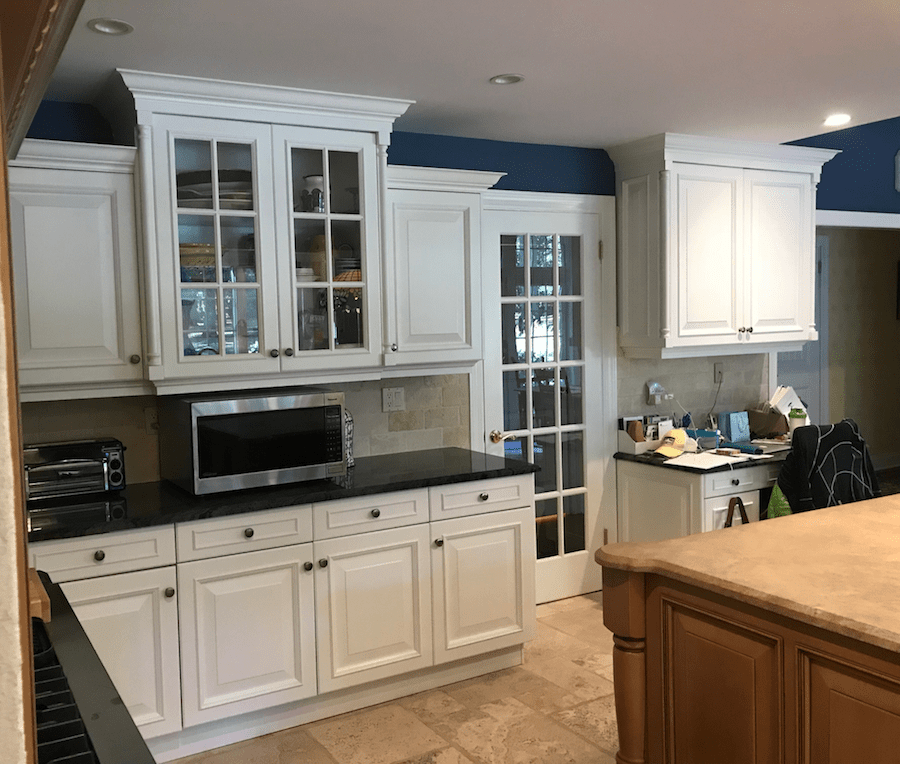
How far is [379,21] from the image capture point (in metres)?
2.55

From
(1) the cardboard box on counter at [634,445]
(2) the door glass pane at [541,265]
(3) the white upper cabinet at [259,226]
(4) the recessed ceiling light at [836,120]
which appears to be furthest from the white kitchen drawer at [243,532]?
(4) the recessed ceiling light at [836,120]

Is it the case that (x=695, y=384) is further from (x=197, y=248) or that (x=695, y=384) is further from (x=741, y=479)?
(x=197, y=248)

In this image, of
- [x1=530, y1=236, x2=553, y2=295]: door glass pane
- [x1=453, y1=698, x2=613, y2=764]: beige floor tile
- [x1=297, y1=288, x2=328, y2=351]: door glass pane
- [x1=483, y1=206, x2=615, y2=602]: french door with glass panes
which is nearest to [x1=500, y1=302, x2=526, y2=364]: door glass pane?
[x1=483, y1=206, x2=615, y2=602]: french door with glass panes

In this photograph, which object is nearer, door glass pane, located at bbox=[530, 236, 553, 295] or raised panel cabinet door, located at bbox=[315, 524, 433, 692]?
raised panel cabinet door, located at bbox=[315, 524, 433, 692]

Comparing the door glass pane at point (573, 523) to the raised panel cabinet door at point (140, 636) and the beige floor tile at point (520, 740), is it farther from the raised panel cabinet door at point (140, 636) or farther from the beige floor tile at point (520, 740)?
the raised panel cabinet door at point (140, 636)

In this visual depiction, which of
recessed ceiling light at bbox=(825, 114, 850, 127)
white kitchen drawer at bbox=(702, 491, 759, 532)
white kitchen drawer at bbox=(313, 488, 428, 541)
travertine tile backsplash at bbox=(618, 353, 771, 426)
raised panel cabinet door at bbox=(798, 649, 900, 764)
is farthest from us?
travertine tile backsplash at bbox=(618, 353, 771, 426)

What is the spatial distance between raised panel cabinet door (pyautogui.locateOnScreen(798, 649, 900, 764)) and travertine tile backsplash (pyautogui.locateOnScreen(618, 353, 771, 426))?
280 cm

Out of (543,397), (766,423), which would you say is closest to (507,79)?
(543,397)

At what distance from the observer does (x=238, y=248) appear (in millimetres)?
3168

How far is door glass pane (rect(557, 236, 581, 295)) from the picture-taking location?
4.50 meters

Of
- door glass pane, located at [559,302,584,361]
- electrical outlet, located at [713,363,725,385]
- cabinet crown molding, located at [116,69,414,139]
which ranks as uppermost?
cabinet crown molding, located at [116,69,414,139]

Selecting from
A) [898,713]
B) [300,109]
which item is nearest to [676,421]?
[300,109]

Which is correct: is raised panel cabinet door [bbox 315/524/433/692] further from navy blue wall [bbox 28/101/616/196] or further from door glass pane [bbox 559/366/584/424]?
navy blue wall [bbox 28/101/616/196]

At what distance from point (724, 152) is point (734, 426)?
1522 millimetres
